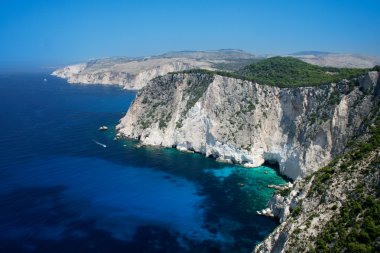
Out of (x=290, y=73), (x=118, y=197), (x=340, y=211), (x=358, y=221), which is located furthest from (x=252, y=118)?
(x=358, y=221)

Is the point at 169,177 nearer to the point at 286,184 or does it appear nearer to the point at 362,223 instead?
the point at 286,184

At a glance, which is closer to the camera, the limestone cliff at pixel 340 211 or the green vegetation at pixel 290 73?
the limestone cliff at pixel 340 211

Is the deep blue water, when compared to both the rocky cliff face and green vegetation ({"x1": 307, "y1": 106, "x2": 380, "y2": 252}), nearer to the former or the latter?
the rocky cliff face

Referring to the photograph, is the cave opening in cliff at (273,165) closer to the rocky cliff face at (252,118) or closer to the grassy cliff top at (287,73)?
the rocky cliff face at (252,118)

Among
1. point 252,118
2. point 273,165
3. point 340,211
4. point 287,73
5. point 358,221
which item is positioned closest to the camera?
point 358,221

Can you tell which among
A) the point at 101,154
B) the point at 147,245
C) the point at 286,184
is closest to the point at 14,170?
the point at 101,154

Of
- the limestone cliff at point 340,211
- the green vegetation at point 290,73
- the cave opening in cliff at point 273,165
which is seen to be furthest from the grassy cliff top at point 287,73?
the limestone cliff at point 340,211

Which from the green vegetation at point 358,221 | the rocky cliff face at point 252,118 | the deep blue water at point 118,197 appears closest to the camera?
the green vegetation at point 358,221

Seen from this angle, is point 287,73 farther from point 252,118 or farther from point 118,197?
point 118,197
